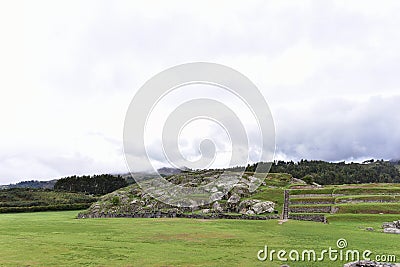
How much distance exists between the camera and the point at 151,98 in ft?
148

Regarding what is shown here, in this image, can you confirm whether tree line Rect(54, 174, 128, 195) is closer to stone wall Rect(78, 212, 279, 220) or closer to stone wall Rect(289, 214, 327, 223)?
stone wall Rect(78, 212, 279, 220)

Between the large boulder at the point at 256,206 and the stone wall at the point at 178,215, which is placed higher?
the large boulder at the point at 256,206

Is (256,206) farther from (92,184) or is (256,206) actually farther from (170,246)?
(92,184)

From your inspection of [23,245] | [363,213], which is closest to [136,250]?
[23,245]

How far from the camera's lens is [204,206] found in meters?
71.8

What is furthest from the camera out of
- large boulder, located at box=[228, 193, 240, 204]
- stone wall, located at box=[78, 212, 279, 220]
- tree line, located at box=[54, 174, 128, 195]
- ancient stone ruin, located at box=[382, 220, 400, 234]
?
tree line, located at box=[54, 174, 128, 195]

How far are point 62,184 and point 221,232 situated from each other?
12984 centimetres

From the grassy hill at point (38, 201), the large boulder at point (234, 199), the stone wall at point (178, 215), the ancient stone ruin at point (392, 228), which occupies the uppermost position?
the large boulder at point (234, 199)

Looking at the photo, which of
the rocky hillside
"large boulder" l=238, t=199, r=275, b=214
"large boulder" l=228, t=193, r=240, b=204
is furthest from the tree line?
"large boulder" l=238, t=199, r=275, b=214

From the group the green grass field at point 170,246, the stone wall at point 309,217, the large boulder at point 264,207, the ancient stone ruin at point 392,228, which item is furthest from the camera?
the large boulder at point 264,207

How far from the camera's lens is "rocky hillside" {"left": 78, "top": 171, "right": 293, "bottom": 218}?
64750 millimetres

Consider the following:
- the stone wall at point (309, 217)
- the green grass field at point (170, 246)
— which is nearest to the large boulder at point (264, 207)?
the stone wall at point (309, 217)

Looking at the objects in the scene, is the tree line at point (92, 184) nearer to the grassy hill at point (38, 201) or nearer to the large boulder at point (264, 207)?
the grassy hill at point (38, 201)

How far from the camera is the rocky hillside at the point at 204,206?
64750mm
